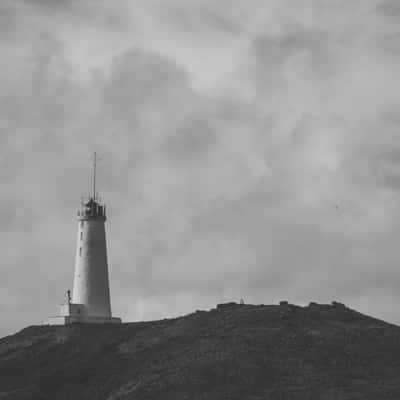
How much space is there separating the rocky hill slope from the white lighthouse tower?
103 inches

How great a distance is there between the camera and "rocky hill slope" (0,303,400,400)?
7100 centimetres

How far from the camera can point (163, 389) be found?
237 ft

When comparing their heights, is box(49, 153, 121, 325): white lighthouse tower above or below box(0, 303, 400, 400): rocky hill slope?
above

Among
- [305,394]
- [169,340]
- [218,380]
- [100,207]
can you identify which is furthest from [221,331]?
[100,207]

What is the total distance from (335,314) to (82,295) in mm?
29309

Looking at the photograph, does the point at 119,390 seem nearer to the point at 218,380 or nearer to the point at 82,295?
the point at 218,380

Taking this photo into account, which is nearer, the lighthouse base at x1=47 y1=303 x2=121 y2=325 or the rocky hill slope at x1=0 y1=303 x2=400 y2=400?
the rocky hill slope at x1=0 y1=303 x2=400 y2=400

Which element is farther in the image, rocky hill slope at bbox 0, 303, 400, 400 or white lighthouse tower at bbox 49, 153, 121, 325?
white lighthouse tower at bbox 49, 153, 121, 325

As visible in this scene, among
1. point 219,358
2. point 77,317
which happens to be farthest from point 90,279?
point 219,358

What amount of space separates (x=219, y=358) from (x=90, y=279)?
2868 centimetres

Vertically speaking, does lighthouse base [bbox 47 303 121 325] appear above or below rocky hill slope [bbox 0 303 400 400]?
above

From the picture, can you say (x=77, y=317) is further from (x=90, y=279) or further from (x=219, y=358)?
(x=219, y=358)

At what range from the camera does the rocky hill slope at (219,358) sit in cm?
7100

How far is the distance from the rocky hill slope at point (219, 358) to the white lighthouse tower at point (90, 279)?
8.61 ft
